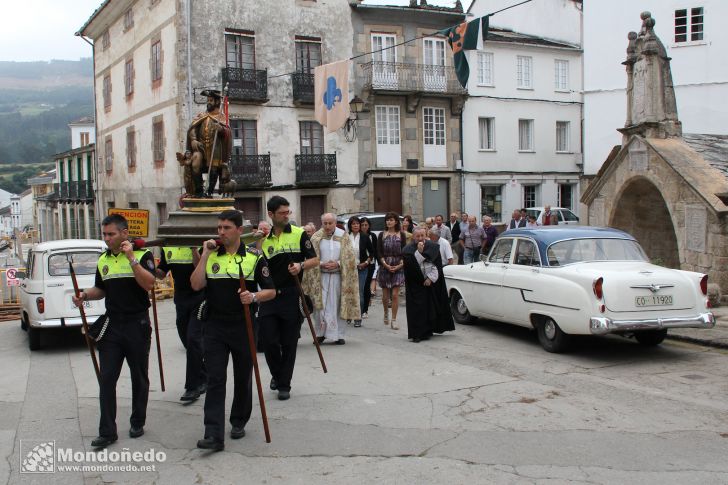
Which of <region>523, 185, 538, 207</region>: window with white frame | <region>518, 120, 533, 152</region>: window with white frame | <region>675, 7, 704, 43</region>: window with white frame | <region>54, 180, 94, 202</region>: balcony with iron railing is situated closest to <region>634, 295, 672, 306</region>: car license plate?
<region>675, 7, 704, 43</region>: window with white frame

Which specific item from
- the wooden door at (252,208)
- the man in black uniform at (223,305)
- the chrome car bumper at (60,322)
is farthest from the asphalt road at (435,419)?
the wooden door at (252,208)

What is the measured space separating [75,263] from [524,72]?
78.8ft

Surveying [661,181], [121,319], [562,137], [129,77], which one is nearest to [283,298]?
[121,319]

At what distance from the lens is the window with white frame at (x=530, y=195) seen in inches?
1260

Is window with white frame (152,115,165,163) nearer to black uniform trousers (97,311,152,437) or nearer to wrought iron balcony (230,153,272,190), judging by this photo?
wrought iron balcony (230,153,272,190)

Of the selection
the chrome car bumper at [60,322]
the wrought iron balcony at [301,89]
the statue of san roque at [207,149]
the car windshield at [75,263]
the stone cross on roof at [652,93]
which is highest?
the wrought iron balcony at [301,89]

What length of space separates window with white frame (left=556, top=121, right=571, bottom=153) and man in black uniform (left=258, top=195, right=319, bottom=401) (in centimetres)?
2702

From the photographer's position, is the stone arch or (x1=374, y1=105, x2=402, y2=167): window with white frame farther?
(x1=374, y1=105, x2=402, y2=167): window with white frame

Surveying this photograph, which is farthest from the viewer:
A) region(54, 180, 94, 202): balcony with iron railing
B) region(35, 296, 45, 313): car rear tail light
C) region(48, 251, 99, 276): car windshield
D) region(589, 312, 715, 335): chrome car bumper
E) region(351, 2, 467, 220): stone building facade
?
region(54, 180, 94, 202): balcony with iron railing

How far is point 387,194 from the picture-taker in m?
28.9

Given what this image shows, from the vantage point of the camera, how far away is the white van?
10773 millimetres

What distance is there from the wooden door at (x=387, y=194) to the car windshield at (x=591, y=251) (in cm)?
1882

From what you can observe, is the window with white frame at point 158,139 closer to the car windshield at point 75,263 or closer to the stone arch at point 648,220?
the car windshield at point 75,263

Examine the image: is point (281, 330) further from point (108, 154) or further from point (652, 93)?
point (108, 154)
